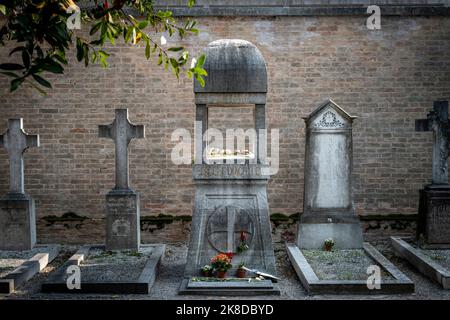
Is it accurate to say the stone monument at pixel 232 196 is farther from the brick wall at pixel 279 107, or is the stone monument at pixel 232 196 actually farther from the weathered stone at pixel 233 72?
the brick wall at pixel 279 107

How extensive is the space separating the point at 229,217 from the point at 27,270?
307 centimetres

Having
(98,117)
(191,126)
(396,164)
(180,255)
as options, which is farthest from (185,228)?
(396,164)

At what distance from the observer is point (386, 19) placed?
11.3 meters

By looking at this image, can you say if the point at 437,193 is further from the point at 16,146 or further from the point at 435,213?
the point at 16,146

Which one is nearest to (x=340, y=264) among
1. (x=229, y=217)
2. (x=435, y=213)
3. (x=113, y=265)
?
(x=229, y=217)

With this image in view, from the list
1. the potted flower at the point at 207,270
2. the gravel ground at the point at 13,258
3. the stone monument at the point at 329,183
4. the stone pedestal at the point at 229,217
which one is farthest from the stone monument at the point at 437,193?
the gravel ground at the point at 13,258

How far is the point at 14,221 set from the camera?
378 inches

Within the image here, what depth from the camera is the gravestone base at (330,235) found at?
9.66 meters

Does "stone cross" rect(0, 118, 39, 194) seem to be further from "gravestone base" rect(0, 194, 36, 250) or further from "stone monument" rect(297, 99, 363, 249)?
"stone monument" rect(297, 99, 363, 249)

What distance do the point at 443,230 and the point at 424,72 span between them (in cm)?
348

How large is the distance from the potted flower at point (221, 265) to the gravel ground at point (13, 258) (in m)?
3.02

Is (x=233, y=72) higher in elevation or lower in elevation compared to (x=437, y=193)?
higher

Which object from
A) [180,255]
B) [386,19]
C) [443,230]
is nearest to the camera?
[443,230]

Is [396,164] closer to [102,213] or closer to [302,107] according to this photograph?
[302,107]
